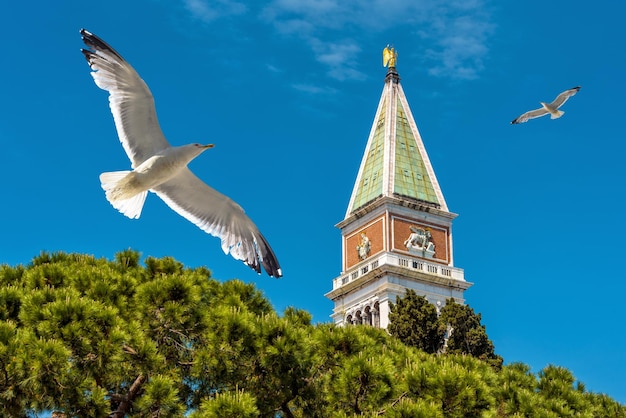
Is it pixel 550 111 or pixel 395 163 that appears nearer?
pixel 550 111

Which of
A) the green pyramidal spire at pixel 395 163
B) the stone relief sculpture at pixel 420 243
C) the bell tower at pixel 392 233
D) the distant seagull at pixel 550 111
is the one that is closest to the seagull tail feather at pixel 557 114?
the distant seagull at pixel 550 111

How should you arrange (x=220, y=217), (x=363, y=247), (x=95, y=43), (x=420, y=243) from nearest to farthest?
(x=95, y=43), (x=220, y=217), (x=420, y=243), (x=363, y=247)

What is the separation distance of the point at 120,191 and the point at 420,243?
156ft

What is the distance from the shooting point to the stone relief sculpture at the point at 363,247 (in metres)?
63.9

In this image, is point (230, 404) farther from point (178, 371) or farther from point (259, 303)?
point (259, 303)

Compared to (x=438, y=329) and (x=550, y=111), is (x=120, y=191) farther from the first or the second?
(x=438, y=329)

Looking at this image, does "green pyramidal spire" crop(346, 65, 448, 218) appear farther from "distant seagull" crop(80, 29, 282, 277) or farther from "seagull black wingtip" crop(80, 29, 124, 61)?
"seagull black wingtip" crop(80, 29, 124, 61)

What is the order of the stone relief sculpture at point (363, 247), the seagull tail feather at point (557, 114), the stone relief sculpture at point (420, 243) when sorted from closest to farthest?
the seagull tail feather at point (557, 114) → the stone relief sculpture at point (420, 243) → the stone relief sculpture at point (363, 247)

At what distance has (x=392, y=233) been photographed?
205ft

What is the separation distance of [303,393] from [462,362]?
11.0 feet

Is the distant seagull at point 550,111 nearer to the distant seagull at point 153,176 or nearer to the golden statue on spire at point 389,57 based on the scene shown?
the distant seagull at point 153,176

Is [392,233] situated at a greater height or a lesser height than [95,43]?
greater

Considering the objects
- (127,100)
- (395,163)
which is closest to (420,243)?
(395,163)

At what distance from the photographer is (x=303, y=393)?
654 inches
